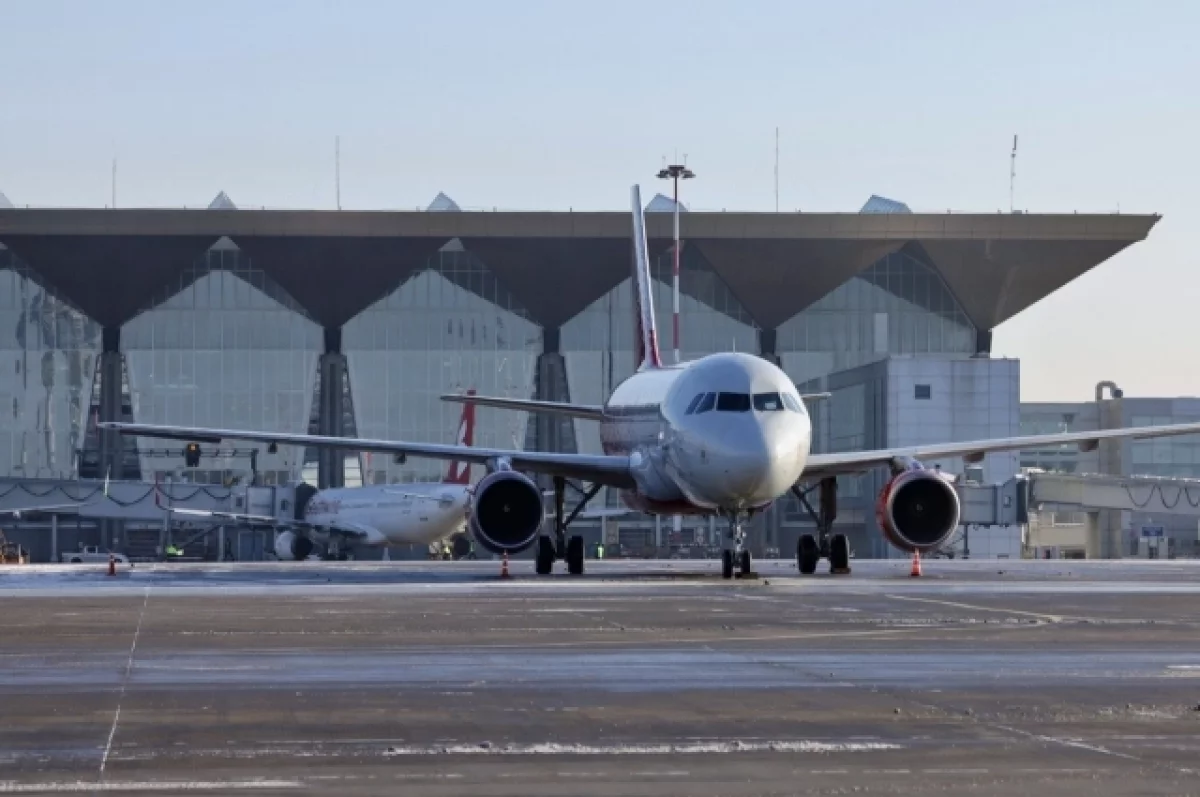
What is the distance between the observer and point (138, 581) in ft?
130

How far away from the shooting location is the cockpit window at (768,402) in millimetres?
36562

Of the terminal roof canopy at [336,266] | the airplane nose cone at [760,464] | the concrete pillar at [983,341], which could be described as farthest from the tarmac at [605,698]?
the concrete pillar at [983,341]

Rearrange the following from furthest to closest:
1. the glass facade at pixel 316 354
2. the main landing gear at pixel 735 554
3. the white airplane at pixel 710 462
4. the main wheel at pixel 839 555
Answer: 1. the glass facade at pixel 316 354
2. the main wheel at pixel 839 555
3. the main landing gear at pixel 735 554
4. the white airplane at pixel 710 462

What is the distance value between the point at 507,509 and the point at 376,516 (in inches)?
1945

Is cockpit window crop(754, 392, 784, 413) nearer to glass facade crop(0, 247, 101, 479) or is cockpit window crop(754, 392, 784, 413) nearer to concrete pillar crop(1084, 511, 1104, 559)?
concrete pillar crop(1084, 511, 1104, 559)

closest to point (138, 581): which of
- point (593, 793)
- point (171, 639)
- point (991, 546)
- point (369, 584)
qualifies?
point (369, 584)

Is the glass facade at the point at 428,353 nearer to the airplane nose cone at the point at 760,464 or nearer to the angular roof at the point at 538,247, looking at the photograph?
the angular roof at the point at 538,247

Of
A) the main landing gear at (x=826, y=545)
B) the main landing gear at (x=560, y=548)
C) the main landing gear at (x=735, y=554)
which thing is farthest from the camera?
the main landing gear at (x=560, y=548)

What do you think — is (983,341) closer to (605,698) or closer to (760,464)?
(760,464)

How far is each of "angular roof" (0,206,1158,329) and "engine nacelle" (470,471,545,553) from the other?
64472mm

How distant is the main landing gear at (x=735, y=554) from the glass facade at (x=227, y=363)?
7508cm

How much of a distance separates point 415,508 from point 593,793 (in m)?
77.3

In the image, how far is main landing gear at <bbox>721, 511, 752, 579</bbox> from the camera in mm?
37781

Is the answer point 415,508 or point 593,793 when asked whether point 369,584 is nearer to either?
point 593,793
